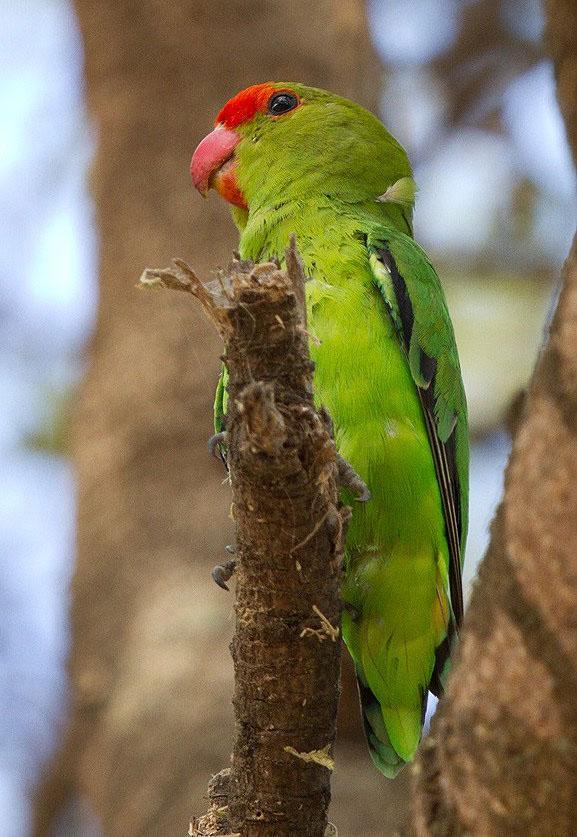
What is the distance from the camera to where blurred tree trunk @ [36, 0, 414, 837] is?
3547 millimetres

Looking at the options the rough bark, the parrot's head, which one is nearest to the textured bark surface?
the rough bark

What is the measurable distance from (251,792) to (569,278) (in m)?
1.18

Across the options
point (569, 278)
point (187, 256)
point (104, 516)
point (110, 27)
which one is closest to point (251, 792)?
point (569, 278)

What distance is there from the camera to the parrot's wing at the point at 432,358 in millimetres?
2803

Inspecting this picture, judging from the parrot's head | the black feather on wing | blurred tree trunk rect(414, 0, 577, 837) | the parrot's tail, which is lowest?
blurred tree trunk rect(414, 0, 577, 837)

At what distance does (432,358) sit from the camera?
9.50ft

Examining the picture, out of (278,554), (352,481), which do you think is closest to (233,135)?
(352,481)

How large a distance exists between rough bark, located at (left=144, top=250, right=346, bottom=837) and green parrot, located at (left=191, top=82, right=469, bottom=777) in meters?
0.75

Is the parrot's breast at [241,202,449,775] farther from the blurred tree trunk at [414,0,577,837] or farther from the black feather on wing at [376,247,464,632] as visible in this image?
the blurred tree trunk at [414,0,577,837]

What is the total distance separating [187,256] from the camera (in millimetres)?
4543

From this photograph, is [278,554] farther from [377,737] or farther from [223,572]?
[377,737]

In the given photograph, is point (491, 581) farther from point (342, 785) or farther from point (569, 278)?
point (342, 785)

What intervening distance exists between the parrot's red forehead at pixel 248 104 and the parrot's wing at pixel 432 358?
78cm

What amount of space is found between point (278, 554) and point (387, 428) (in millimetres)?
915
